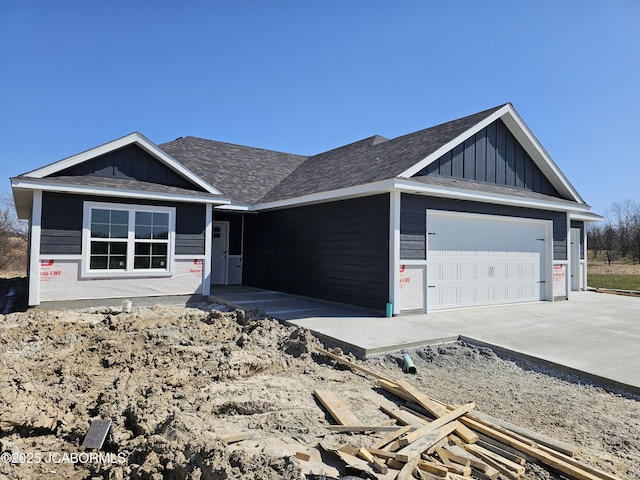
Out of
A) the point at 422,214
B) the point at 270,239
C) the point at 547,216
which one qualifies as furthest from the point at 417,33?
the point at 270,239

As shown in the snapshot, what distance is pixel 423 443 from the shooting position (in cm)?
300

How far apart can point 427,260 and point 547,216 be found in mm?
5090

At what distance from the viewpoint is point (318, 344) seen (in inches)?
234

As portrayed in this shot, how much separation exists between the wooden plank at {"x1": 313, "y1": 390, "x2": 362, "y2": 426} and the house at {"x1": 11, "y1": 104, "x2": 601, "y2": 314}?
424cm

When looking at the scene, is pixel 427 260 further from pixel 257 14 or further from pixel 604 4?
pixel 257 14

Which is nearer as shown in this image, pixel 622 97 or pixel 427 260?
pixel 427 260

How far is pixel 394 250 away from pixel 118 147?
7.27 m

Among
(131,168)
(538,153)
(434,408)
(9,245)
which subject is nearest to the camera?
(434,408)

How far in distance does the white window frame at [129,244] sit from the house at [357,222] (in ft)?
0.09

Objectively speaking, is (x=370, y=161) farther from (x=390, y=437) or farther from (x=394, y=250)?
(x=390, y=437)

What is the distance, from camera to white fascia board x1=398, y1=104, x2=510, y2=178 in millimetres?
8297

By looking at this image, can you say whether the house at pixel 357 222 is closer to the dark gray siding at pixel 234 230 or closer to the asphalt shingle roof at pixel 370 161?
the asphalt shingle roof at pixel 370 161

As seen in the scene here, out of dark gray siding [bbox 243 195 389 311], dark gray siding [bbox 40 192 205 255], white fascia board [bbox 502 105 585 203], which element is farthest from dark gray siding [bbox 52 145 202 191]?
white fascia board [bbox 502 105 585 203]

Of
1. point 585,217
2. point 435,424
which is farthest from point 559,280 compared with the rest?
point 435,424
